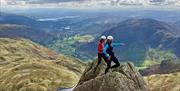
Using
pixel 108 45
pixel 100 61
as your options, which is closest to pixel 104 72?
pixel 100 61

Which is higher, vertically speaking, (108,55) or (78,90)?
(108,55)

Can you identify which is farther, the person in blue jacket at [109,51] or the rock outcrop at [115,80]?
the person in blue jacket at [109,51]

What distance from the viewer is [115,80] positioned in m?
62.4

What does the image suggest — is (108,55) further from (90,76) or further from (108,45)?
(90,76)

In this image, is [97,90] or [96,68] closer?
[97,90]

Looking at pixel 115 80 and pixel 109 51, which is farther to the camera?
pixel 109 51

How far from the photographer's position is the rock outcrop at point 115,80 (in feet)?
205

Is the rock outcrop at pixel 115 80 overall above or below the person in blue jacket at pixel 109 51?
below

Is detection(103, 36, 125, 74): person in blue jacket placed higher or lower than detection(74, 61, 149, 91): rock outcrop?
higher

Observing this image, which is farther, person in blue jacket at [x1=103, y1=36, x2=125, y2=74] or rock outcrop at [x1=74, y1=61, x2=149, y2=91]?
person in blue jacket at [x1=103, y1=36, x2=125, y2=74]

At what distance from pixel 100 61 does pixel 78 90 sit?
20.4ft

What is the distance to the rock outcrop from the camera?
62344 mm

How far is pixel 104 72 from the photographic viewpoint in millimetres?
67750

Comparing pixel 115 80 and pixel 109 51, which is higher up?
pixel 109 51
